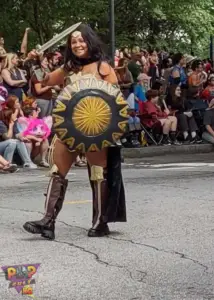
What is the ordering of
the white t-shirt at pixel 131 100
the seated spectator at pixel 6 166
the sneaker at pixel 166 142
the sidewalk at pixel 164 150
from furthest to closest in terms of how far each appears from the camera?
the sneaker at pixel 166 142
the white t-shirt at pixel 131 100
the sidewalk at pixel 164 150
the seated spectator at pixel 6 166

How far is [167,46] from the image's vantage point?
2742cm

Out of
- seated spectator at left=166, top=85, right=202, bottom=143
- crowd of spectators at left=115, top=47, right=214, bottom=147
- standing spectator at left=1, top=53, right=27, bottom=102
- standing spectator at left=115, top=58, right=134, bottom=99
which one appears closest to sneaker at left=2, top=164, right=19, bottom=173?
standing spectator at left=1, top=53, right=27, bottom=102

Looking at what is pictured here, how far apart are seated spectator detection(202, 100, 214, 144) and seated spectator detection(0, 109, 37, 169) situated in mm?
5632

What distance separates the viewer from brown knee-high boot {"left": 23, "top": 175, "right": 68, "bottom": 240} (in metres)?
6.96

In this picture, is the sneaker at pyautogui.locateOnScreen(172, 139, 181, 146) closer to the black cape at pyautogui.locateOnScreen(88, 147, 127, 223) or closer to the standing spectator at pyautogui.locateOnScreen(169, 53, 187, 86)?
the standing spectator at pyautogui.locateOnScreen(169, 53, 187, 86)

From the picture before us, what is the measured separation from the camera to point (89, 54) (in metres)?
6.92

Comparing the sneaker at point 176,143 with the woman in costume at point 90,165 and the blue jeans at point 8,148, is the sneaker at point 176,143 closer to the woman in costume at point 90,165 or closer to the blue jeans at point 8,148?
the blue jeans at point 8,148

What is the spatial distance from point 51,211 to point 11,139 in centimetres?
684

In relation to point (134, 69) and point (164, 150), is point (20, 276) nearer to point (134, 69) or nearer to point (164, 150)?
point (164, 150)

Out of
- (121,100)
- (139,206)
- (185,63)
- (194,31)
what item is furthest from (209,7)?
(121,100)

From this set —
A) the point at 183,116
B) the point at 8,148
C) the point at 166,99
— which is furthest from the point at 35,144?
the point at 166,99

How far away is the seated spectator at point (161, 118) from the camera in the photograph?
17.6 meters

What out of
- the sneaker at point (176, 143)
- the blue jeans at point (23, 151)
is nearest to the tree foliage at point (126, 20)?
the sneaker at point (176, 143)

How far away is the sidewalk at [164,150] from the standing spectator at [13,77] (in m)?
2.77
